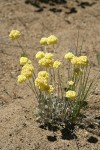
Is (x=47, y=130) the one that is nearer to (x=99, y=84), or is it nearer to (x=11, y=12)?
(x=99, y=84)

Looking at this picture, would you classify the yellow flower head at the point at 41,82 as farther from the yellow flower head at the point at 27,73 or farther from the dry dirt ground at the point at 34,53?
the dry dirt ground at the point at 34,53

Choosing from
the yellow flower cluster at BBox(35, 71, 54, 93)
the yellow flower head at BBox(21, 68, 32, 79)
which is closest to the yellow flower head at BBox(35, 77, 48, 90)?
the yellow flower cluster at BBox(35, 71, 54, 93)

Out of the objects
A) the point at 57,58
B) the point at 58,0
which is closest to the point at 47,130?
the point at 57,58

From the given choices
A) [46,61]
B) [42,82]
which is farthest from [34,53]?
[42,82]

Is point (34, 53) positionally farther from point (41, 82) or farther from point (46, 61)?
point (41, 82)

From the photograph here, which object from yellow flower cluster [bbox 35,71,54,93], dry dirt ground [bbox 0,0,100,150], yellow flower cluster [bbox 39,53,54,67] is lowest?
dry dirt ground [bbox 0,0,100,150]

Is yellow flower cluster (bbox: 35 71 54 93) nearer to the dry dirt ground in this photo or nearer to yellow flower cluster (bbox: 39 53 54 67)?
yellow flower cluster (bbox: 39 53 54 67)

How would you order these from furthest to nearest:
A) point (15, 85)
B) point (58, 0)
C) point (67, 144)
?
point (58, 0)
point (15, 85)
point (67, 144)

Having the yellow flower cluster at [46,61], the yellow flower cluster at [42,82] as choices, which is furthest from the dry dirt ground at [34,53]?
the yellow flower cluster at [46,61]
